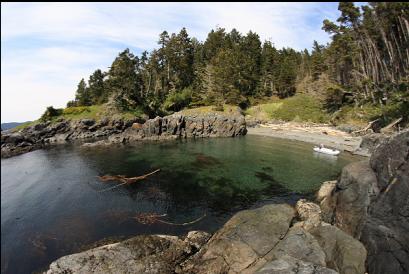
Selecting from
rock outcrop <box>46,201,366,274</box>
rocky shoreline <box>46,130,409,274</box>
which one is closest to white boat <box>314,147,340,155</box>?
rocky shoreline <box>46,130,409,274</box>

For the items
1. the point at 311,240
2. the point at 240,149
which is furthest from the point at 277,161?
the point at 311,240

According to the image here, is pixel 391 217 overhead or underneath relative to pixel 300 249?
overhead

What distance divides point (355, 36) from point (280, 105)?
2901 centimetres

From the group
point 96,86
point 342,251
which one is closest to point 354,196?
point 342,251

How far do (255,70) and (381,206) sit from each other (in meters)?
93.3

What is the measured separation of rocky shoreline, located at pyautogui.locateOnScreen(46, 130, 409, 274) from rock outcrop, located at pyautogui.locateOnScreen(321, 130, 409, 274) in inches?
1.9

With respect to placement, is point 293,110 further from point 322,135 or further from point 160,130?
point 160,130

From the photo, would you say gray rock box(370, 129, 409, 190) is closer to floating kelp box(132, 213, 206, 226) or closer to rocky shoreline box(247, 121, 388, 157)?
floating kelp box(132, 213, 206, 226)

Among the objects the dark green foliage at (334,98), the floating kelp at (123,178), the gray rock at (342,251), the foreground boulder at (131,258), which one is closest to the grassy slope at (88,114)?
the floating kelp at (123,178)

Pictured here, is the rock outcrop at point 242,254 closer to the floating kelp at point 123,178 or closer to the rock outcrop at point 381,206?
the rock outcrop at point 381,206

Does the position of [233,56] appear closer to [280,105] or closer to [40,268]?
[280,105]

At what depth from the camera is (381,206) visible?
17.2 meters

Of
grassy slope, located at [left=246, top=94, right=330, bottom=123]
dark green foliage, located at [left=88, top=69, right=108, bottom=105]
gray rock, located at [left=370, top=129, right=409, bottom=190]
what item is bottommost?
gray rock, located at [left=370, top=129, right=409, bottom=190]

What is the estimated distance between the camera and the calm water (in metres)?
21.9
